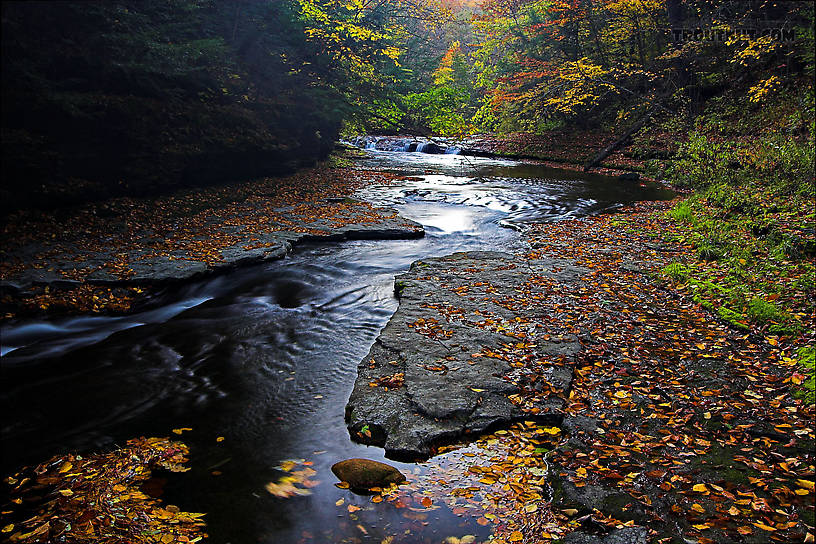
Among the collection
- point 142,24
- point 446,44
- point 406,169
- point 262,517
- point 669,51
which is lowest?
point 262,517

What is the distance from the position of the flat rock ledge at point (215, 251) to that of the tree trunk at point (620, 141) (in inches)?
512

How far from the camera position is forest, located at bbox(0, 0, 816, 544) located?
3.68 metres

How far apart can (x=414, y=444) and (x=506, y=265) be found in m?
5.22

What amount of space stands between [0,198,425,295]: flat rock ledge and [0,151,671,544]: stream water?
354mm

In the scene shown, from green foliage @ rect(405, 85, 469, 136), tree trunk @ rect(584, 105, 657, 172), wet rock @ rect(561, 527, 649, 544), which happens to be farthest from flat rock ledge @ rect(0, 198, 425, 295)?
tree trunk @ rect(584, 105, 657, 172)

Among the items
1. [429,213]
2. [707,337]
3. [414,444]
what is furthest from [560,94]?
[414,444]

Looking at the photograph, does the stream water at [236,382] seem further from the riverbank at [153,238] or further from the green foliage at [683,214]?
the green foliage at [683,214]

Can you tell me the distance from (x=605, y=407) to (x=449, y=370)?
1.50m

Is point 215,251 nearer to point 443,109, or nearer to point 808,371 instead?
point 443,109

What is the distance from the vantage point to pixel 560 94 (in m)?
25.5

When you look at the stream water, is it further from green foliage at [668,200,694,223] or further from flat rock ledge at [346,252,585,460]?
green foliage at [668,200,694,223]

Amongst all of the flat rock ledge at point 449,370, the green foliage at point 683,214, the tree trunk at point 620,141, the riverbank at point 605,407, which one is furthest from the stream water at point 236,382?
the tree trunk at point 620,141

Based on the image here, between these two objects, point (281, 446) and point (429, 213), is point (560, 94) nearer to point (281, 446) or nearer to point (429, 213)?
point (429, 213)

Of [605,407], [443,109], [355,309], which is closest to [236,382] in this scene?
[355,309]
